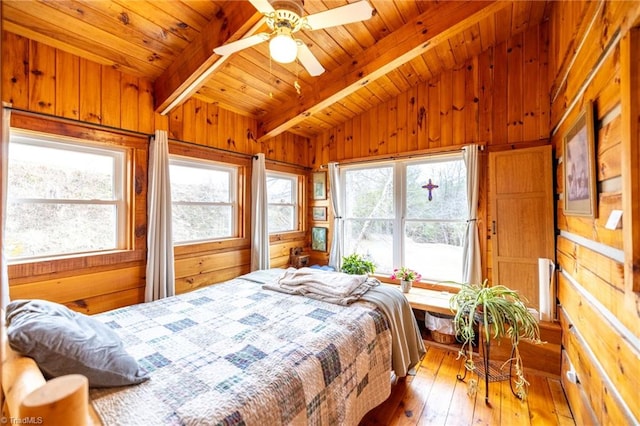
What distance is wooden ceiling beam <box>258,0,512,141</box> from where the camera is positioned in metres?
2.38

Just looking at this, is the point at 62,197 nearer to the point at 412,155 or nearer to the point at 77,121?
the point at 77,121

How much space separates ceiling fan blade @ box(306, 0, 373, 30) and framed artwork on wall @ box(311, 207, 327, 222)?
2831mm

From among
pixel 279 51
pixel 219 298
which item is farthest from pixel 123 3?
pixel 219 298

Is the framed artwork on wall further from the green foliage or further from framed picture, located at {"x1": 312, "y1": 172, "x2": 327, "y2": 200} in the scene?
the green foliage

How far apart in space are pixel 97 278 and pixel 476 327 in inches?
130

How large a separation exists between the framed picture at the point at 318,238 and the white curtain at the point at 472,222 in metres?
1.89

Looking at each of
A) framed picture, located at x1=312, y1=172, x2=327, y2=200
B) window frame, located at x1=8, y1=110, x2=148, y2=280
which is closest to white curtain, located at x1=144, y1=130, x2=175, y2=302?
window frame, located at x1=8, y1=110, x2=148, y2=280

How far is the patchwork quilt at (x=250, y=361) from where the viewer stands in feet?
4.22

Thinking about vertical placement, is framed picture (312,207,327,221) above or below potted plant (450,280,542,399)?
above

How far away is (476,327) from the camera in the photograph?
2.93 meters

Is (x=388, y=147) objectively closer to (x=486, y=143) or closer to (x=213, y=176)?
(x=486, y=143)

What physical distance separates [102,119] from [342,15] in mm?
2005

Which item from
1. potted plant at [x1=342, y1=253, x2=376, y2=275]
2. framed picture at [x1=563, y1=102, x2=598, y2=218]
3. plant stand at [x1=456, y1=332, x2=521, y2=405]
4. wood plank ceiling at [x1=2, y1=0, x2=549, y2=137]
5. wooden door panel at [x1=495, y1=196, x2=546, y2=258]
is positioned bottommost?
plant stand at [x1=456, y1=332, x2=521, y2=405]

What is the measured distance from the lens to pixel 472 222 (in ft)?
10.6
